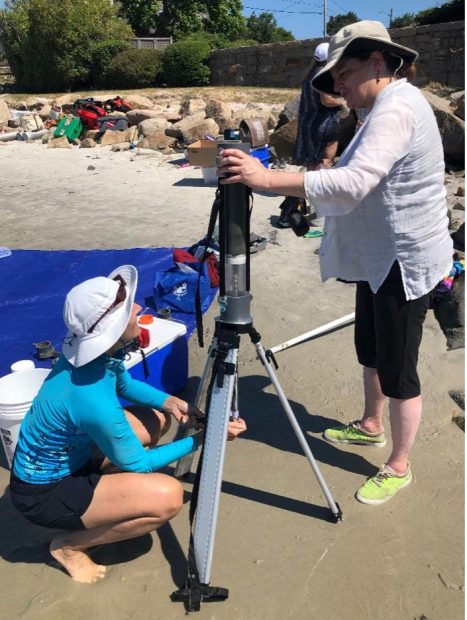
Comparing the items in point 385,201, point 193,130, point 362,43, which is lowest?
point 385,201

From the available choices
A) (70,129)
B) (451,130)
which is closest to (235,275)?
(451,130)

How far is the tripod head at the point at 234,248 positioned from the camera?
183 centimetres

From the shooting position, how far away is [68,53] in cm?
2423

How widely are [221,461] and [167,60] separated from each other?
23.7 meters

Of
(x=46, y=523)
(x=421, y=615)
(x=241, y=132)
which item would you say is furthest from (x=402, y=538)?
(x=241, y=132)

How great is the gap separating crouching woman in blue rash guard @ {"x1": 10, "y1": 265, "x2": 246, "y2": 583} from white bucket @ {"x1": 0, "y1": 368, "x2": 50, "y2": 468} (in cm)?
47

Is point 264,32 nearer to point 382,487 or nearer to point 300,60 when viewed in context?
point 300,60

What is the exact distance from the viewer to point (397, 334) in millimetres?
2244

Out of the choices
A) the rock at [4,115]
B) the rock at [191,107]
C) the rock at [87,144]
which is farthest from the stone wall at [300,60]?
the rock at [87,144]

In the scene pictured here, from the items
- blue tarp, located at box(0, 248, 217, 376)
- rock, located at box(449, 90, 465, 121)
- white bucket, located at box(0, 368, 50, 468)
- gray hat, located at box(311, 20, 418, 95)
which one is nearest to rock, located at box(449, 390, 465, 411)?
blue tarp, located at box(0, 248, 217, 376)

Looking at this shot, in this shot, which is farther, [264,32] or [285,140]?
[264,32]

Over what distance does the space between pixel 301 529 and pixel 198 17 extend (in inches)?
1360

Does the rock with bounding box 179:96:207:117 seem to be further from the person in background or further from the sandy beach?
the sandy beach

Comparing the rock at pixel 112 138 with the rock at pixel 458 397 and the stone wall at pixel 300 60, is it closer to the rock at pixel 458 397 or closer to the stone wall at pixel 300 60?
the stone wall at pixel 300 60
